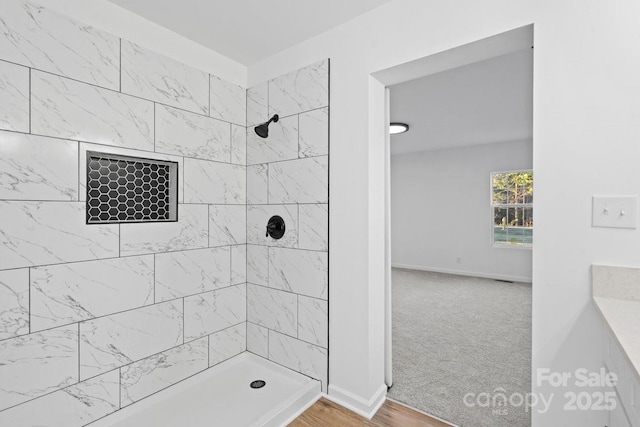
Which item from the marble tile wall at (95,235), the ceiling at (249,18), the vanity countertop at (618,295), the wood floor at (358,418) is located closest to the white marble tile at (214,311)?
the marble tile wall at (95,235)

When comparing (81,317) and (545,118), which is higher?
(545,118)

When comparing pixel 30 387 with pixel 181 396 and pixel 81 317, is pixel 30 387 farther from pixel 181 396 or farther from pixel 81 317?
pixel 181 396

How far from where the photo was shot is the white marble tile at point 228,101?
7.71ft

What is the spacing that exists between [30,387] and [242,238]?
143 centimetres

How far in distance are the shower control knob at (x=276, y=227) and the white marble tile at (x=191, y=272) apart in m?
0.39

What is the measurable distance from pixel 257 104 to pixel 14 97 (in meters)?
1.41

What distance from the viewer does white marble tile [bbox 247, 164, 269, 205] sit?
2.43 m

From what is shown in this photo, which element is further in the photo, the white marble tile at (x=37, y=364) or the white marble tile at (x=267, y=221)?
the white marble tile at (x=267, y=221)

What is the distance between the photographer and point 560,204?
1329mm

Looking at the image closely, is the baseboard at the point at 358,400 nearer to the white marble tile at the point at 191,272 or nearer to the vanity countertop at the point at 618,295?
the white marble tile at the point at 191,272

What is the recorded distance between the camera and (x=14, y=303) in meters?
1.49

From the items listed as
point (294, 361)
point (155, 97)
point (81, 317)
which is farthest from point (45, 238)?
point (294, 361)

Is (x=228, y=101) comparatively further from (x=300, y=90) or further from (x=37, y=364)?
(x=37, y=364)

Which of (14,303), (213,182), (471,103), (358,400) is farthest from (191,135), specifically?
(471,103)
